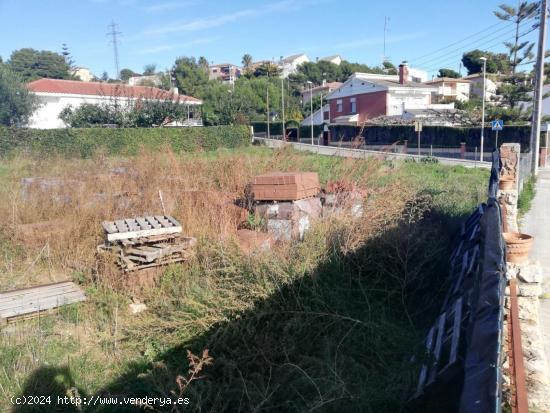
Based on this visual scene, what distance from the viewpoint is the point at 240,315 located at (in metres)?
4.54

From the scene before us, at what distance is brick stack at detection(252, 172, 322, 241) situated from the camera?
703 cm

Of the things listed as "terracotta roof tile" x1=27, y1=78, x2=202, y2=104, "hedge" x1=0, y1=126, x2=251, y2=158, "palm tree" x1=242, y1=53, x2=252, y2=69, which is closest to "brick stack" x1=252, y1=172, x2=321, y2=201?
"hedge" x1=0, y1=126, x2=251, y2=158

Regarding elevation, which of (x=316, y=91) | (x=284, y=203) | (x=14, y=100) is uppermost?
(x=316, y=91)

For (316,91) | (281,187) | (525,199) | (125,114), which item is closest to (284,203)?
(281,187)

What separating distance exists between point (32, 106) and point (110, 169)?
29902 mm

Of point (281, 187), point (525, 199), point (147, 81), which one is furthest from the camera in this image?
point (147, 81)

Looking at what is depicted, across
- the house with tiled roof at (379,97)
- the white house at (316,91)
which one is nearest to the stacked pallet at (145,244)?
the house with tiled roof at (379,97)

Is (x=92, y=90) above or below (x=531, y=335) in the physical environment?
above

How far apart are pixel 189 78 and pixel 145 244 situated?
7549 cm

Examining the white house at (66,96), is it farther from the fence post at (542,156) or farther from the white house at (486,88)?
the fence post at (542,156)

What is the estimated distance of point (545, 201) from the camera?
44.6 feet

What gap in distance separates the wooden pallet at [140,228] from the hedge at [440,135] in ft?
70.3

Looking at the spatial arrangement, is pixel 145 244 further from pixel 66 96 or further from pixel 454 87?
pixel 454 87

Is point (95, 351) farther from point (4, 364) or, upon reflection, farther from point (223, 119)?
point (223, 119)
